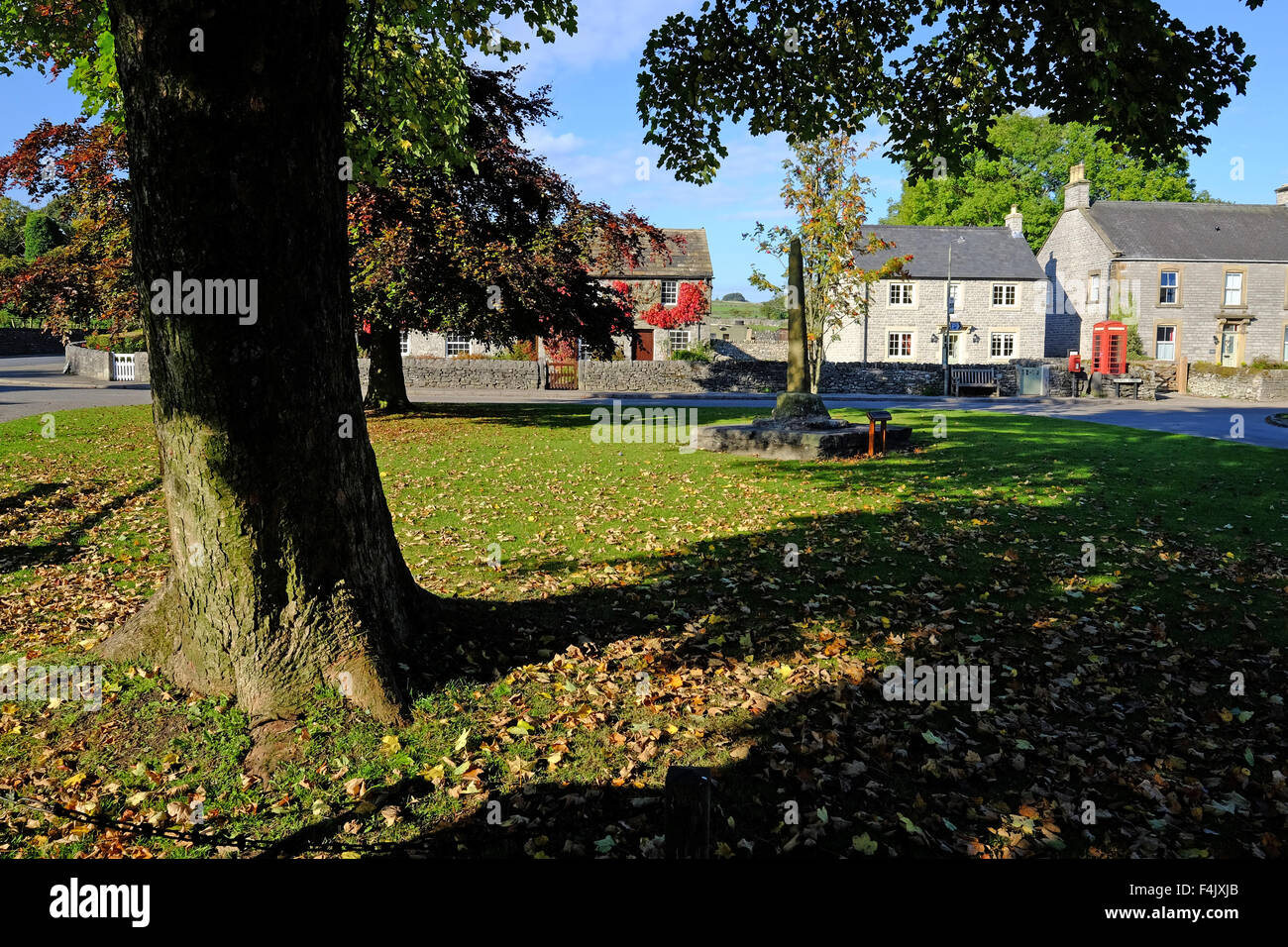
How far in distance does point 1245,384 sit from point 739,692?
3809 cm

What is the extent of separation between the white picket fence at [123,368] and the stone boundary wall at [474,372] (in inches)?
368

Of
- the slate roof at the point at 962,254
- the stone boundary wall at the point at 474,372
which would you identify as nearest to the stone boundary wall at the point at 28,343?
the stone boundary wall at the point at 474,372

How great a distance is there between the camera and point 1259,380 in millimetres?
33938

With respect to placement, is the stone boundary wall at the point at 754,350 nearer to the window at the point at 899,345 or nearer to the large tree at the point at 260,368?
the window at the point at 899,345

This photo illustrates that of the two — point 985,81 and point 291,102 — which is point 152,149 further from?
point 985,81

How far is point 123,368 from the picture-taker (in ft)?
116

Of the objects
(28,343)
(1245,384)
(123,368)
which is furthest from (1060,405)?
(28,343)

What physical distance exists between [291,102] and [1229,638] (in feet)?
25.2

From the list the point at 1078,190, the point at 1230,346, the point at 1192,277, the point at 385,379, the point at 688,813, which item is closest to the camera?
the point at 688,813

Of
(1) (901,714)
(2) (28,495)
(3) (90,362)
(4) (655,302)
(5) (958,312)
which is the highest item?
(4) (655,302)

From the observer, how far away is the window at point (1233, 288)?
1891 inches

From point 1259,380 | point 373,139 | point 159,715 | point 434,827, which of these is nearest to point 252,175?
point 159,715

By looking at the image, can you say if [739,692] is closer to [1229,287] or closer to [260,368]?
[260,368]

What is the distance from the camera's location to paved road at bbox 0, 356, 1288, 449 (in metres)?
23.6
